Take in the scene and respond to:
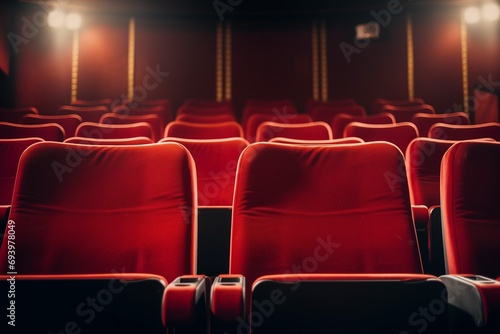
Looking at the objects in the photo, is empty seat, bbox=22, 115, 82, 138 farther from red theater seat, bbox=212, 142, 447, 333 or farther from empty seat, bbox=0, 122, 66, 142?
red theater seat, bbox=212, 142, 447, 333

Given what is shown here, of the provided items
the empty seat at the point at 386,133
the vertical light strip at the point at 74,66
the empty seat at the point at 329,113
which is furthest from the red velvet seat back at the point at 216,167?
the vertical light strip at the point at 74,66

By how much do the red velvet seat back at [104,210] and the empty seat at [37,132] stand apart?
86cm

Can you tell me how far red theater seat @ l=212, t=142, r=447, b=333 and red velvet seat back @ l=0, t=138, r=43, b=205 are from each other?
0.78m

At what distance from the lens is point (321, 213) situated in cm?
77

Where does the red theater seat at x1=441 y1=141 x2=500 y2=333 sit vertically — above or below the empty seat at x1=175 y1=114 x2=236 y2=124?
below

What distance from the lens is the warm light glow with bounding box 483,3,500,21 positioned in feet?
11.9

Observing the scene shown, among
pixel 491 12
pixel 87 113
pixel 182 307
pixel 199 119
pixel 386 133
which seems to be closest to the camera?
pixel 182 307

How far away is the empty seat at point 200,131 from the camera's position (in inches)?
67.4

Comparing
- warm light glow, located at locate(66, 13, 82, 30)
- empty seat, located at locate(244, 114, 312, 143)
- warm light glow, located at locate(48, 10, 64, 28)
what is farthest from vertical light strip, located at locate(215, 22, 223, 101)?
empty seat, located at locate(244, 114, 312, 143)

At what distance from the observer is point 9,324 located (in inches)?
21.2

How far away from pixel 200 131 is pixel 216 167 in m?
0.51

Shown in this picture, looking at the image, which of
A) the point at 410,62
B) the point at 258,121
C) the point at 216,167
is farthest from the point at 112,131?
the point at 410,62

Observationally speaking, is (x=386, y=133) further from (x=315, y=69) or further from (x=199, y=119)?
(x=315, y=69)

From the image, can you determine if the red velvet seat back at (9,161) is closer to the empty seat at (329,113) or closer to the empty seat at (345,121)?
the empty seat at (345,121)
